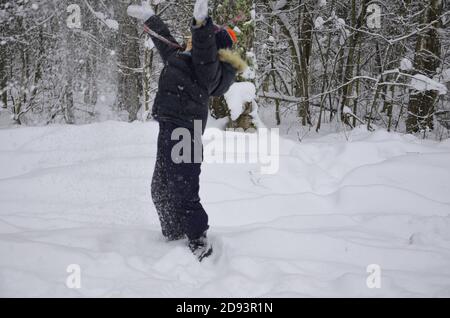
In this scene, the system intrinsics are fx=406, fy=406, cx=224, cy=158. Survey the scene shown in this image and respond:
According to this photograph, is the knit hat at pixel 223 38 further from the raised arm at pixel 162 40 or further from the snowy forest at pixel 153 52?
the snowy forest at pixel 153 52

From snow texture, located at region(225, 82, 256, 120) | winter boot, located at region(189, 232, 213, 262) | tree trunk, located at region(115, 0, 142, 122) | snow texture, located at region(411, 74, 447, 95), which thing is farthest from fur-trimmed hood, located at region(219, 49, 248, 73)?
tree trunk, located at region(115, 0, 142, 122)

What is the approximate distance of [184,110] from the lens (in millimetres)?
2879

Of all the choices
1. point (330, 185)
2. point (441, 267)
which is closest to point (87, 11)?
point (330, 185)

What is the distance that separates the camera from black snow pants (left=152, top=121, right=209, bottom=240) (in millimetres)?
2928

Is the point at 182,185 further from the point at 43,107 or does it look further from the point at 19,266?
the point at 43,107

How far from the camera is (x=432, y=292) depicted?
255 centimetres

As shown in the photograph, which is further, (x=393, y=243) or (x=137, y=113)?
(x=137, y=113)

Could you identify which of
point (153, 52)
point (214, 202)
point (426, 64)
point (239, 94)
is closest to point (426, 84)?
point (426, 64)

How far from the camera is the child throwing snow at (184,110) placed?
284 cm

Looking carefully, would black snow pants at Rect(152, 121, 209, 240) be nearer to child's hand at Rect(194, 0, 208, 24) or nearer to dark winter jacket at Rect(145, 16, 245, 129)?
dark winter jacket at Rect(145, 16, 245, 129)

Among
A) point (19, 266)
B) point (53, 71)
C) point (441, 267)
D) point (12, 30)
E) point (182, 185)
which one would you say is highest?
point (12, 30)

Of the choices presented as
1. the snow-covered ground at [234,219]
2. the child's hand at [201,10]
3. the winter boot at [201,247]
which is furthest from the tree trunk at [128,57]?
the child's hand at [201,10]

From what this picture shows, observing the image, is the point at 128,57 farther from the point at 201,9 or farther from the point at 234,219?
the point at 201,9

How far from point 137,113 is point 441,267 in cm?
741
